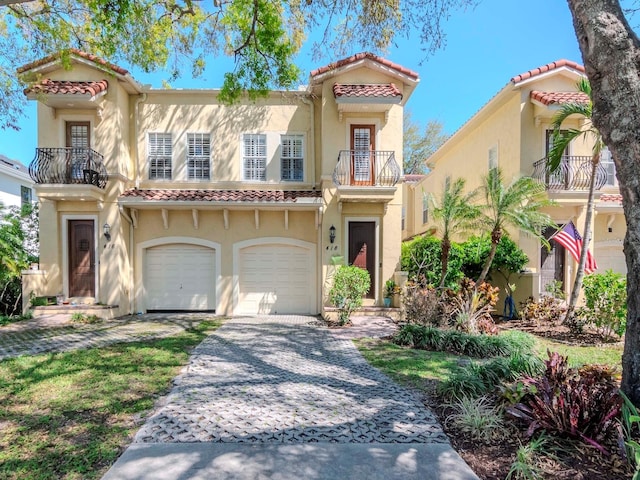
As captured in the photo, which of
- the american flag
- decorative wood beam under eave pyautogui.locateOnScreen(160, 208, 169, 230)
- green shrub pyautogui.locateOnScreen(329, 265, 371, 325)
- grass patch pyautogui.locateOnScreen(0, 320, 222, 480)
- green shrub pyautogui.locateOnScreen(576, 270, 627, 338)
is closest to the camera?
grass patch pyautogui.locateOnScreen(0, 320, 222, 480)

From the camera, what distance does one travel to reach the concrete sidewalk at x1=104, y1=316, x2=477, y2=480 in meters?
3.14

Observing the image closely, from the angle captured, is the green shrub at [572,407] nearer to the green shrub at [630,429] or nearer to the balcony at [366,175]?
the green shrub at [630,429]

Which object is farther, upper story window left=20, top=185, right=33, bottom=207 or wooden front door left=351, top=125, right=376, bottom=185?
upper story window left=20, top=185, right=33, bottom=207

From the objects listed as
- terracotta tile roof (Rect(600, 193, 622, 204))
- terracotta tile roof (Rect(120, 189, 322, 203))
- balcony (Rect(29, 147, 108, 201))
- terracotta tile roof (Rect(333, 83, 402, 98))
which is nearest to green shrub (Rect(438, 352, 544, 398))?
terracotta tile roof (Rect(120, 189, 322, 203))

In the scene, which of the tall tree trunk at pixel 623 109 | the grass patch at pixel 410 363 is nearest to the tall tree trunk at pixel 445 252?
the grass patch at pixel 410 363

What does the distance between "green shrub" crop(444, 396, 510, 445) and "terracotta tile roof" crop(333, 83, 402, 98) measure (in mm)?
8919

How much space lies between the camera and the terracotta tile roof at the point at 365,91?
1041cm

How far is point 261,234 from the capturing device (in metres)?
11.8

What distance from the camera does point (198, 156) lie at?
12.0m

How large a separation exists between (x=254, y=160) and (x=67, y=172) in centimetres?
588

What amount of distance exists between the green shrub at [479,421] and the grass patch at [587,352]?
3.27 metres

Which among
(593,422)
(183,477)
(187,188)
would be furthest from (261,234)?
(593,422)

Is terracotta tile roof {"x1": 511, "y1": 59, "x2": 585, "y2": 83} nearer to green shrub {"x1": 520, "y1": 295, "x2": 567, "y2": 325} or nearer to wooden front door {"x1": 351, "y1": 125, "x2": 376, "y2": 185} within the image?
wooden front door {"x1": 351, "y1": 125, "x2": 376, "y2": 185}

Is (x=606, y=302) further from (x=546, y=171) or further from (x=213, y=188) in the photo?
(x=213, y=188)
